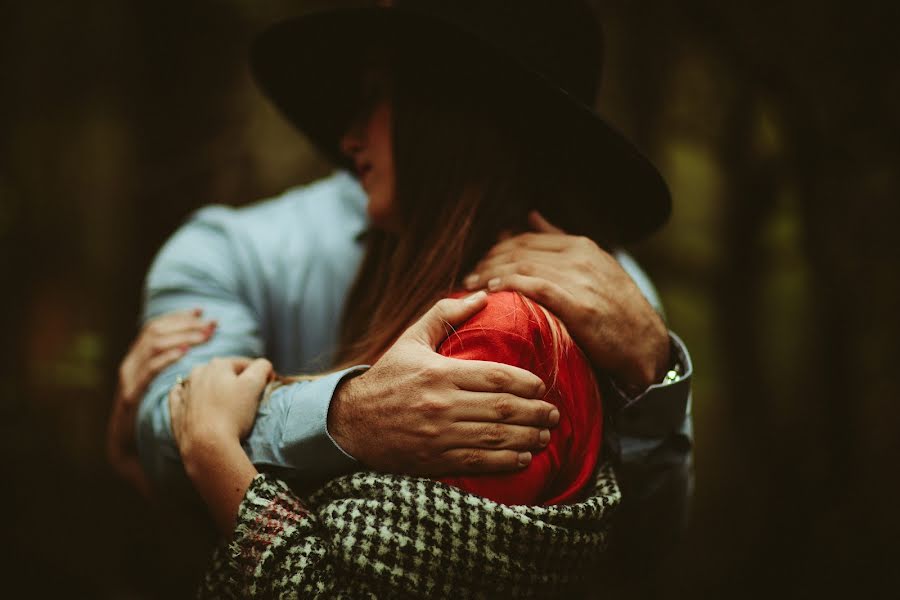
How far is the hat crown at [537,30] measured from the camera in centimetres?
128

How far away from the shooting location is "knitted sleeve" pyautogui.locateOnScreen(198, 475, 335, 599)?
39.8 inches

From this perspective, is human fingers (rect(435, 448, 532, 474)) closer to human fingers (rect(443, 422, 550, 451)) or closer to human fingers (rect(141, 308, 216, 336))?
human fingers (rect(443, 422, 550, 451))

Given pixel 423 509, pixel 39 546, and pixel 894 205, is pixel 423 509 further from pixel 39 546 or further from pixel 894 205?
pixel 39 546

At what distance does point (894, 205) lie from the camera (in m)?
2.63

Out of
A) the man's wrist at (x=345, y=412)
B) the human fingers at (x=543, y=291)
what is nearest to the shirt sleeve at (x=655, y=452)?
the human fingers at (x=543, y=291)

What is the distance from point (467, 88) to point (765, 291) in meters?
3.77

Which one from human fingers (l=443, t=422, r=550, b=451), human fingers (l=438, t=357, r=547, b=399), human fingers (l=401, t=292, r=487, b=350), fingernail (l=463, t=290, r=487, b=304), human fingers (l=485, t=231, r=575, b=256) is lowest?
human fingers (l=443, t=422, r=550, b=451)

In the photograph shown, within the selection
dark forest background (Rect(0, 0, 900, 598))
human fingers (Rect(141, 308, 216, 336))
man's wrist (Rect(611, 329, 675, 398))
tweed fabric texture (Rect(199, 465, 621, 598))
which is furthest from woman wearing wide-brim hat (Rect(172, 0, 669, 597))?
dark forest background (Rect(0, 0, 900, 598))

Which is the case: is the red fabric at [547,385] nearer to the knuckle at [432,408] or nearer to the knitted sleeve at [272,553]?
the knuckle at [432,408]

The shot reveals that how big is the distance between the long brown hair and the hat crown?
0.10 m

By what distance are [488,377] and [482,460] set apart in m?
0.13

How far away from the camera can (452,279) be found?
131 cm

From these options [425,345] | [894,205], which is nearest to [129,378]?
[425,345]

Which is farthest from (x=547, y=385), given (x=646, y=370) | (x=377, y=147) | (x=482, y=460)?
(x=377, y=147)
